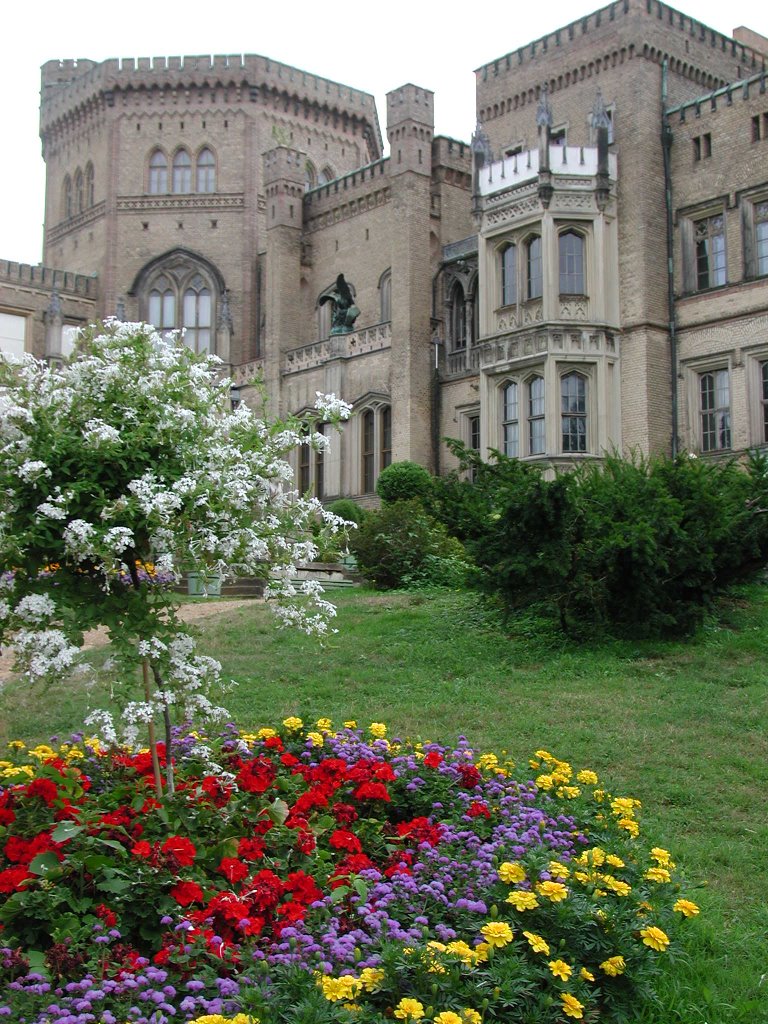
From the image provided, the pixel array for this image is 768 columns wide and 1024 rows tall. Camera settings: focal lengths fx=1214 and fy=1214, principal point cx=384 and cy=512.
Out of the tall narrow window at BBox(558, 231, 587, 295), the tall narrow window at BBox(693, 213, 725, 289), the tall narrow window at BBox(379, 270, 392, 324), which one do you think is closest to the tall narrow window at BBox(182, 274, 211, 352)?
the tall narrow window at BBox(379, 270, 392, 324)

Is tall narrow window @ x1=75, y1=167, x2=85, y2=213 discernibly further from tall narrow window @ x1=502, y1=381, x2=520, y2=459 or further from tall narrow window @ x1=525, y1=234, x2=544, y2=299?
tall narrow window @ x1=502, y1=381, x2=520, y2=459

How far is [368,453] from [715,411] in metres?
11.3

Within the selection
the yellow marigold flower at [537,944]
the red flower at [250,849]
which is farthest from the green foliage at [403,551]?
the yellow marigold flower at [537,944]

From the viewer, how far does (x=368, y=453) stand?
35812mm

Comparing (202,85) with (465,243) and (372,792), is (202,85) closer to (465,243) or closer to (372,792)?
(465,243)

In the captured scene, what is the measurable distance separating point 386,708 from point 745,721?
3282 mm

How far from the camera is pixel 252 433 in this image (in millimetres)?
6773

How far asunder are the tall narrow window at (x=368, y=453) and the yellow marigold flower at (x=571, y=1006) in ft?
100

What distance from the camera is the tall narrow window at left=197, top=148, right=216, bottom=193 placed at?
153 feet

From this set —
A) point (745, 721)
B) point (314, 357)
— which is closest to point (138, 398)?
point (745, 721)

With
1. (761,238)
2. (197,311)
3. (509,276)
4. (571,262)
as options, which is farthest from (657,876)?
(197,311)

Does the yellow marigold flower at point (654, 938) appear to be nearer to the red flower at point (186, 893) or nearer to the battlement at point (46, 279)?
the red flower at point (186, 893)

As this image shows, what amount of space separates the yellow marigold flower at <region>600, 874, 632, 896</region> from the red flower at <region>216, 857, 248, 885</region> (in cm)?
173

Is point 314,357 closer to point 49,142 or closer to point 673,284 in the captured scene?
point 673,284
